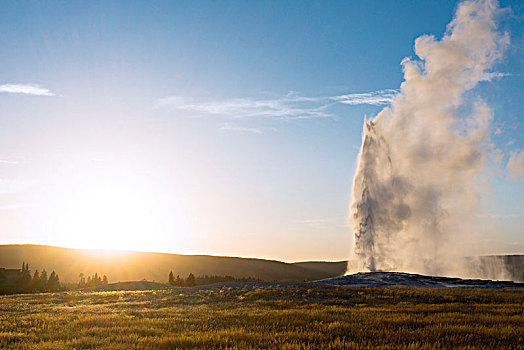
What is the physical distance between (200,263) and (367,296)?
126 meters

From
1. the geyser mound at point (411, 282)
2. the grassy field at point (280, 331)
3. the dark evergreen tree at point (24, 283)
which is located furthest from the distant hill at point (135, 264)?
the grassy field at point (280, 331)

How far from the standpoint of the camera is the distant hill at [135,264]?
112000 mm

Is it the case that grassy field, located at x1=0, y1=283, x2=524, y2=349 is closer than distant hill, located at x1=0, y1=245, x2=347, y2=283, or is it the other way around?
grassy field, located at x1=0, y1=283, x2=524, y2=349

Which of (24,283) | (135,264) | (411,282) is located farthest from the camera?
(135,264)

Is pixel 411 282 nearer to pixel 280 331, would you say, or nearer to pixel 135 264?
pixel 280 331

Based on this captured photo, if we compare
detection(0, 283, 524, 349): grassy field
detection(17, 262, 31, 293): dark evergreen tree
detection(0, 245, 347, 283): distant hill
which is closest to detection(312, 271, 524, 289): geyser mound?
detection(0, 283, 524, 349): grassy field

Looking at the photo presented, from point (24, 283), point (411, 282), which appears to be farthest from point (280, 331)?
point (24, 283)

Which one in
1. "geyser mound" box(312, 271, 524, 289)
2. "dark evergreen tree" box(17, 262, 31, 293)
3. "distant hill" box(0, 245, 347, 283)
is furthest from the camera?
"distant hill" box(0, 245, 347, 283)

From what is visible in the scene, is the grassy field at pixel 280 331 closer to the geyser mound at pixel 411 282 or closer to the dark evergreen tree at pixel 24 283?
the geyser mound at pixel 411 282

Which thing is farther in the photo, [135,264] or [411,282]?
[135,264]

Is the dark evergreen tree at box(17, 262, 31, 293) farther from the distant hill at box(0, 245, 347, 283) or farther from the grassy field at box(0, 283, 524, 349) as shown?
the grassy field at box(0, 283, 524, 349)

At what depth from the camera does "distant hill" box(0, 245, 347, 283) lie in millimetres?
112000

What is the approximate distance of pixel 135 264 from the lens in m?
130

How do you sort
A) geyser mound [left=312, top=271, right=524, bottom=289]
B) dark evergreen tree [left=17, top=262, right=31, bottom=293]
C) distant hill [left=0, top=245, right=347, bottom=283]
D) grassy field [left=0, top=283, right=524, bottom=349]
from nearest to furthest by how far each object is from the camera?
grassy field [left=0, top=283, right=524, bottom=349] < geyser mound [left=312, top=271, right=524, bottom=289] < dark evergreen tree [left=17, top=262, right=31, bottom=293] < distant hill [left=0, top=245, right=347, bottom=283]
